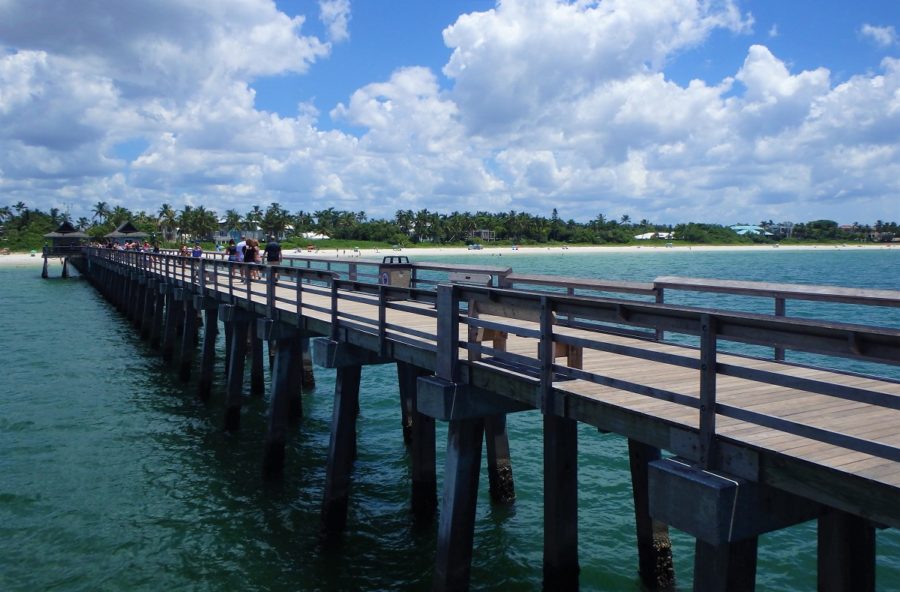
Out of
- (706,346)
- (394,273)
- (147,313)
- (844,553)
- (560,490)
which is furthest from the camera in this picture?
(147,313)

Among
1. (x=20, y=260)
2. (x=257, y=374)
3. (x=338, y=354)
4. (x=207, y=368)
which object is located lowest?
(x=257, y=374)

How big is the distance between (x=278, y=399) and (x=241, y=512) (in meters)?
2.09

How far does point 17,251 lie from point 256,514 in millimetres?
120082

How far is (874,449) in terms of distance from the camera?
3582 millimetres

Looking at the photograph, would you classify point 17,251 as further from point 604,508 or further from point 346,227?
point 604,508

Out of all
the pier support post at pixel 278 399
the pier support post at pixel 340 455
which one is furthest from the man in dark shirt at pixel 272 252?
the pier support post at pixel 340 455

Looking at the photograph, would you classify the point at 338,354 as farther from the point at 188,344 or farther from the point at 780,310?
the point at 188,344

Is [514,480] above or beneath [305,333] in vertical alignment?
beneath

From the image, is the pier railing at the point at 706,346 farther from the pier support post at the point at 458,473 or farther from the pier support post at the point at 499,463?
the pier support post at the point at 499,463

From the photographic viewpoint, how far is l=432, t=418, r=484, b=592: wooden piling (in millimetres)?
6980

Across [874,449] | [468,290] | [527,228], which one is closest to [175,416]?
[468,290]

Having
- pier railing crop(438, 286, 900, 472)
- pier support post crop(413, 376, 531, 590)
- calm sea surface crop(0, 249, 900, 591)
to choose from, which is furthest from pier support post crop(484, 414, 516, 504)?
pier railing crop(438, 286, 900, 472)

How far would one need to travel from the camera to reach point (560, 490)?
712cm

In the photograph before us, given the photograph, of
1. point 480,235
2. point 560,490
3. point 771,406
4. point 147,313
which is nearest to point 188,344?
point 147,313
